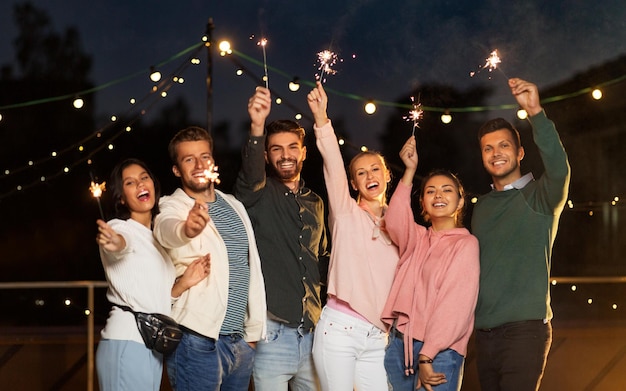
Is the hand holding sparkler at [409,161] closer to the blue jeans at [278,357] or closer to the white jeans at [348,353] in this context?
the white jeans at [348,353]

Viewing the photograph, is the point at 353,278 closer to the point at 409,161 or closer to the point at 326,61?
the point at 409,161

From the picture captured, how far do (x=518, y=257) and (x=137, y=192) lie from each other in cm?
136

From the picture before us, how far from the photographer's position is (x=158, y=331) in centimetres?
312

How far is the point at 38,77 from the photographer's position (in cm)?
1168

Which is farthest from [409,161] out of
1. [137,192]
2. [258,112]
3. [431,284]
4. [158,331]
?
[158,331]

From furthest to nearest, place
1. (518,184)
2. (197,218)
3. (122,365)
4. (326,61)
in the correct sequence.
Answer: (326,61)
(518,184)
(122,365)
(197,218)

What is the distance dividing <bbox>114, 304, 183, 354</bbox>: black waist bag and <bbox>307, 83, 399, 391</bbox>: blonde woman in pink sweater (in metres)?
0.58

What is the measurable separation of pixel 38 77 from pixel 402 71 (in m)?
5.24

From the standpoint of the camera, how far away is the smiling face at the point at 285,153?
12.0 ft

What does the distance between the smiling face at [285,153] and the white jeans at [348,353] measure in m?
0.56

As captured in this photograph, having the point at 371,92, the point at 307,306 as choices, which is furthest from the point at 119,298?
the point at 371,92

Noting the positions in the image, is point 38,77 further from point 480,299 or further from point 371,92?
point 480,299

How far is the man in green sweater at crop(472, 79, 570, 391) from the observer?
331 cm

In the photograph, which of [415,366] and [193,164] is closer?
[415,366]
